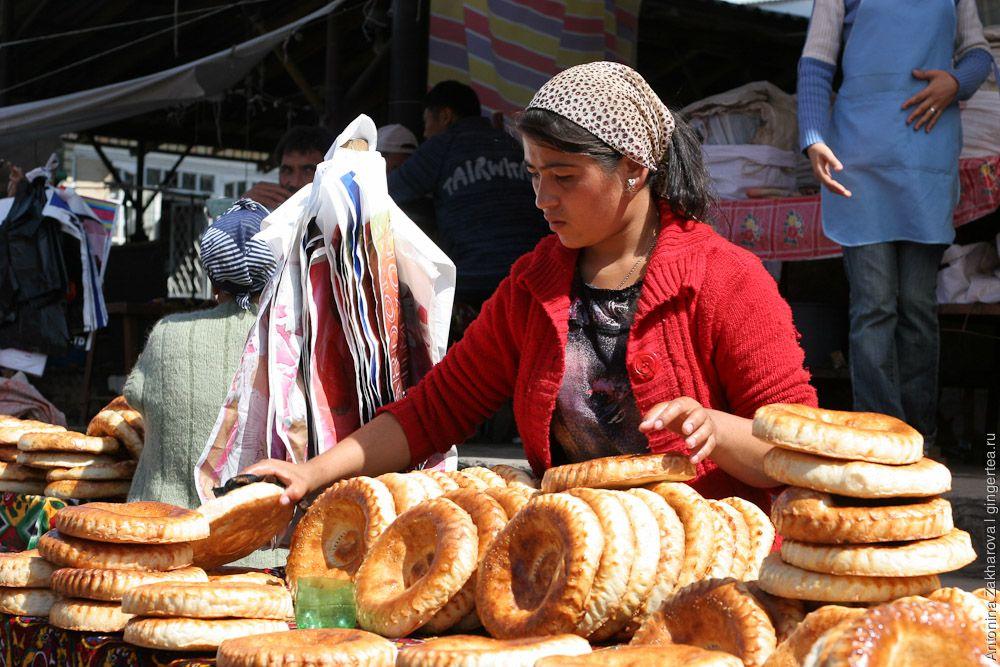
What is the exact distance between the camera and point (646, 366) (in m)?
2.59

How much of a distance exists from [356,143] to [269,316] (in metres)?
0.56

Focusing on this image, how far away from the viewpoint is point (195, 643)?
6.30 feet

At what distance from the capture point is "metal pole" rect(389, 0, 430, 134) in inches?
285

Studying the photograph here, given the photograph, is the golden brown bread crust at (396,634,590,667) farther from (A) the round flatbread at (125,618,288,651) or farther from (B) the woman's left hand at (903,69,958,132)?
(B) the woman's left hand at (903,69,958,132)

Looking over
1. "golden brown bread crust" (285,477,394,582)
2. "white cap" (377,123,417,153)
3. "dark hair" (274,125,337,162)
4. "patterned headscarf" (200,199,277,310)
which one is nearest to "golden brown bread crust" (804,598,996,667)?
"golden brown bread crust" (285,477,394,582)

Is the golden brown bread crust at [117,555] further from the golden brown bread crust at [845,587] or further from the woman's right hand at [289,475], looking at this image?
the golden brown bread crust at [845,587]

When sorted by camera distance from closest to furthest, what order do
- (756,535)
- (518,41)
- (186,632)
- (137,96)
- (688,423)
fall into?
(186,632) < (756,535) < (688,423) < (518,41) < (137,96)

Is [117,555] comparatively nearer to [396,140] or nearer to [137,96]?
[396,140]

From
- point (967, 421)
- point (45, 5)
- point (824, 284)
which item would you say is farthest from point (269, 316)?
point (45, 5)

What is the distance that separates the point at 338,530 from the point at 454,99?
13.8 ft

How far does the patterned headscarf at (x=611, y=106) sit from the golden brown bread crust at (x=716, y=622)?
1112 mm

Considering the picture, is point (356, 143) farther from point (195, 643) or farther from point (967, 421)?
point (967, 421)

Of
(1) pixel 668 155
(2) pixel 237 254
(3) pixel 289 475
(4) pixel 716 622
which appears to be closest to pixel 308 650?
(4) pixel 716 622

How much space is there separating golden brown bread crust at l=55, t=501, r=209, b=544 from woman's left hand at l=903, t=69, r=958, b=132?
3.26m
